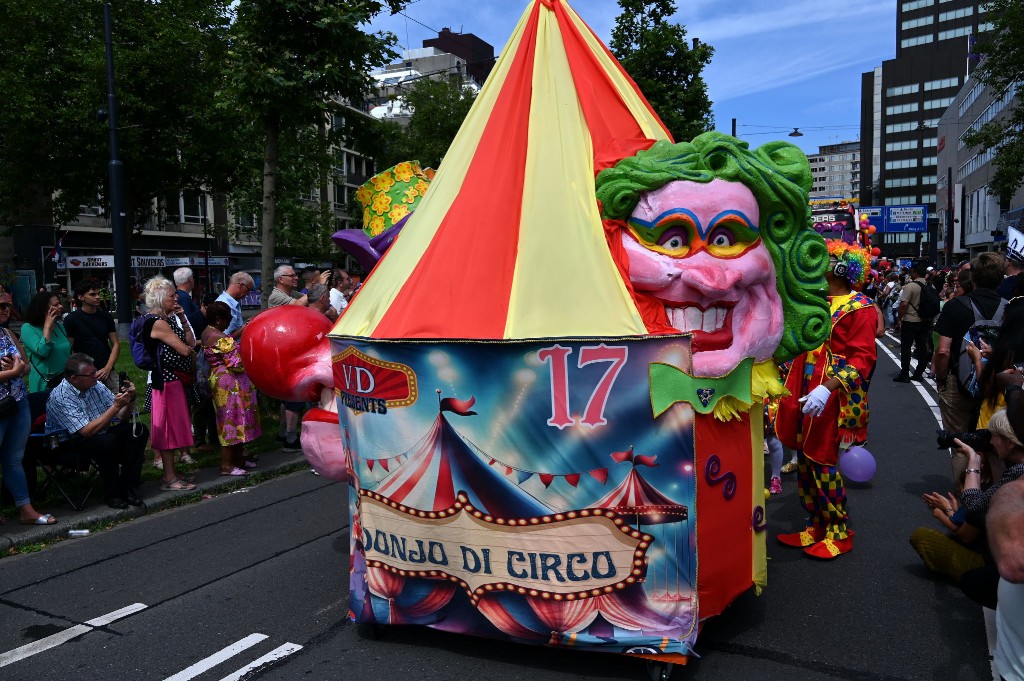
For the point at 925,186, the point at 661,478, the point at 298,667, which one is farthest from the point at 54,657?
the point at 925,186

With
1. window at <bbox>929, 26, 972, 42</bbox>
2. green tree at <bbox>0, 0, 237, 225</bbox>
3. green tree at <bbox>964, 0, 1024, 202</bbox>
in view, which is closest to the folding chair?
green tree at <bbox>0, 0, 237, 225</bbox>

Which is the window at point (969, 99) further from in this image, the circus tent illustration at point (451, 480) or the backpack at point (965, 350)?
the circus tent illustration at point (451, 480)

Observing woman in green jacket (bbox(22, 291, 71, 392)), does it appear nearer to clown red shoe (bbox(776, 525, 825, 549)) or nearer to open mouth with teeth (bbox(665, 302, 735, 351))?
open mouth with teeth (bbox(665, 302, 735, 351))

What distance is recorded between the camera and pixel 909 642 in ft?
12.6

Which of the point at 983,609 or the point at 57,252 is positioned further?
the point at 57,252

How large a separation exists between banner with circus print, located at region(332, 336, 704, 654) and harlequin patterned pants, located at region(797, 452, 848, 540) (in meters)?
1.61

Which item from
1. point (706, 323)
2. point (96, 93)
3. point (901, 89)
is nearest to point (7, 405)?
point (706, 323)

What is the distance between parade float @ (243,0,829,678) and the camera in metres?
3.25

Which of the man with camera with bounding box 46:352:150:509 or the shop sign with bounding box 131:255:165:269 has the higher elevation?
the shop sign with bounding box 131:255:165:269

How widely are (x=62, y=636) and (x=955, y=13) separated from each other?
112m

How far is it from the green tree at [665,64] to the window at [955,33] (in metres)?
95.5

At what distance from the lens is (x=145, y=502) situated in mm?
6488

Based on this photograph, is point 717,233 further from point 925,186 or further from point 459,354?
point 925,186

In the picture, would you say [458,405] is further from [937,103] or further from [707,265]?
[937,103]
